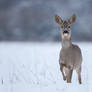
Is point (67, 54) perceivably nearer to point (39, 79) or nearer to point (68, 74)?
point (68, 74)

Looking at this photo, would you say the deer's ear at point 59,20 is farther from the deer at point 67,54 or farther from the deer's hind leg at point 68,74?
the deer's hind leg at point 68,74

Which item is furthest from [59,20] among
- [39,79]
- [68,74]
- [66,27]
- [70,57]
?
[39,79]

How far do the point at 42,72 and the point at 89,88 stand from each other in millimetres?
3728

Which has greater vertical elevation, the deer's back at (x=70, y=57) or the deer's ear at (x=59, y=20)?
the deer's ear at (x=59, y=20)

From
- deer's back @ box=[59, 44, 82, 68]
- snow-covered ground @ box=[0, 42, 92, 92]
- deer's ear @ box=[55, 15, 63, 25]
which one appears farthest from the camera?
deer's ear @ box=[55, 15, 63, 25]

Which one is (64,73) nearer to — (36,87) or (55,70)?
(36,87)

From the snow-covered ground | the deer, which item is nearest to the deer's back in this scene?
the deer

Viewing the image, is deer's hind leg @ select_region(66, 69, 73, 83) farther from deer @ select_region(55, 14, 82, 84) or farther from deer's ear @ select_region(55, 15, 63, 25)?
deer's ear @ select_region(55, 15, 63, 25)

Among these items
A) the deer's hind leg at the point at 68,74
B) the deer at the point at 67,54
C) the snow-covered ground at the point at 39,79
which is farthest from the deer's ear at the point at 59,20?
the snow-covered ground at the point at 39,79

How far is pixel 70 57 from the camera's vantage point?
8.30 metres

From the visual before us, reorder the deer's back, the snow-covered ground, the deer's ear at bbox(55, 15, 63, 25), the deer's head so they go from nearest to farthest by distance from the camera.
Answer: the snow-covered ground → the deer's back → the deer's head → the deer's ear at bbox(55, 15, 63, 25)

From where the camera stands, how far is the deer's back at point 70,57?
8.27 m

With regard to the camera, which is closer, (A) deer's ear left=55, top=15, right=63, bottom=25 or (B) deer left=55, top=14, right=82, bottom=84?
(B) deer left=55, top=14, right=82, bottom=84

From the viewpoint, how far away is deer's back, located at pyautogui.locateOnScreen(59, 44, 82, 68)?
8.27 m
